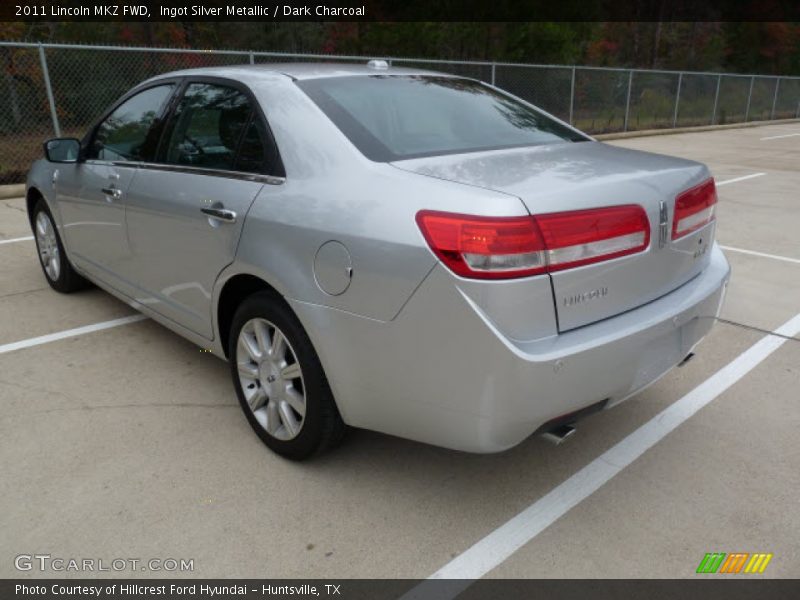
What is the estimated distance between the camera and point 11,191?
8977mm

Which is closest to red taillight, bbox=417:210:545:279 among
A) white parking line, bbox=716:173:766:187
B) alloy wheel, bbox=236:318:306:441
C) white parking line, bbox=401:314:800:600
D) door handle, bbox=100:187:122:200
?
alloy wheel, bbox=236:318:306:441

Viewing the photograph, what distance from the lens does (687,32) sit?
44594 mm

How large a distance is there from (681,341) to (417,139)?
4.32 ft

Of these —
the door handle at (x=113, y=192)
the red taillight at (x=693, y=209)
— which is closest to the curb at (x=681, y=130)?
the red taillight at (x=693, y=209)

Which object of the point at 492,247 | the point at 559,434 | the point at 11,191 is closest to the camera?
the point at 492,247

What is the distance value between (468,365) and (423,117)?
1.32 metres

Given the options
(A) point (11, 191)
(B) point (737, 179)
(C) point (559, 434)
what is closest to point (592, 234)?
(C) point (559, 434)

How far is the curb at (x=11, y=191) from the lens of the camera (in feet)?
29.2

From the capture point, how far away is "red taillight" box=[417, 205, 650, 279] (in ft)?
6.65

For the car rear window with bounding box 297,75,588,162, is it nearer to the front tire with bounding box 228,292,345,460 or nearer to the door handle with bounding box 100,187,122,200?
the front tire with bounding box 228,292,345,460

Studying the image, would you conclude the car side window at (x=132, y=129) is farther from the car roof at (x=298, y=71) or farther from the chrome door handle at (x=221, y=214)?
the chrome door handle at (x=221, y=214)

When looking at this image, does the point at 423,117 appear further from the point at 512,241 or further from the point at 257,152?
the point at 512,241
